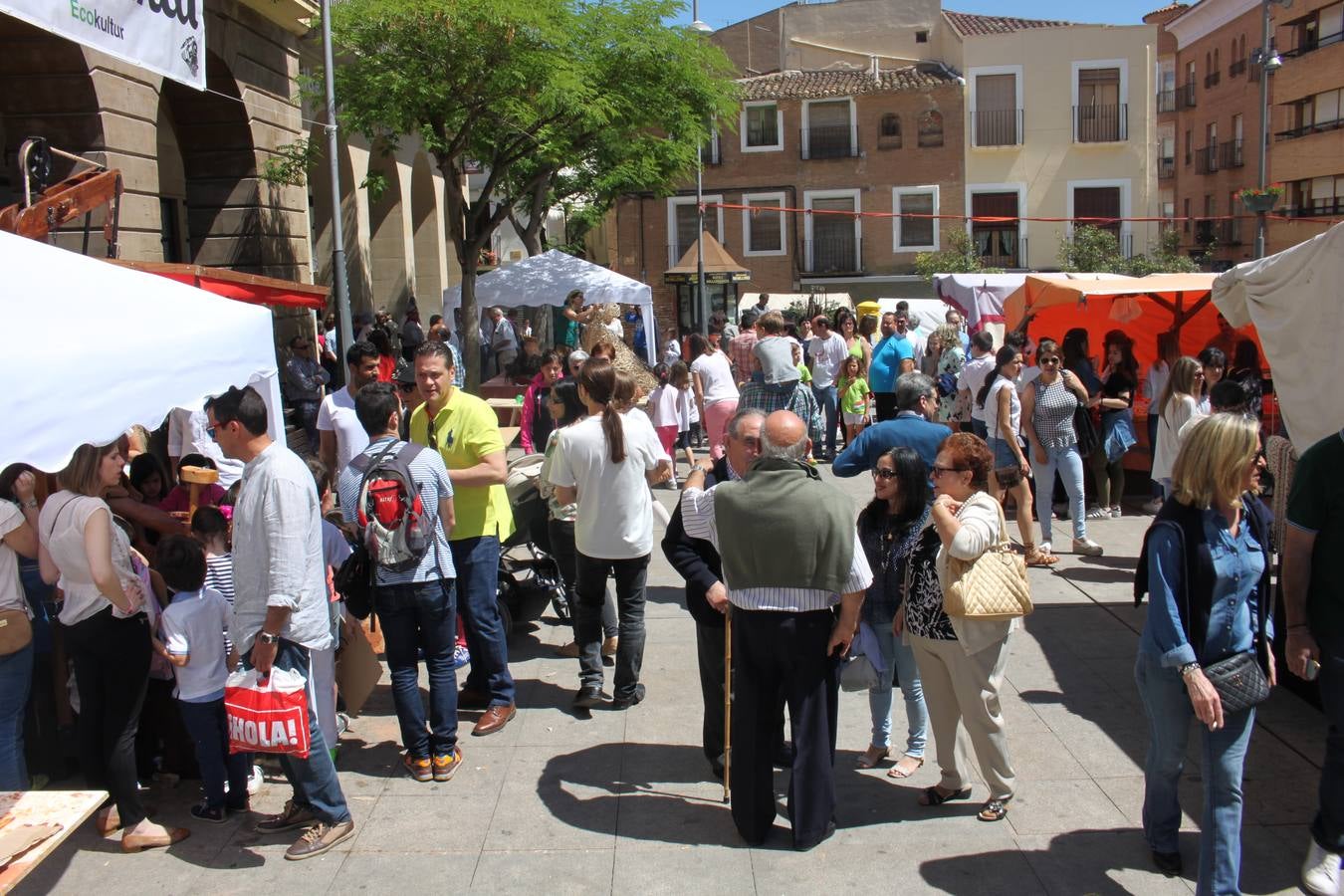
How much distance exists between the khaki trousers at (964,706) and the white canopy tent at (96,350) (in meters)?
3.11

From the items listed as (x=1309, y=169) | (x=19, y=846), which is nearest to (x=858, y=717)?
(x=19, y=846)

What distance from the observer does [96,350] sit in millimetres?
3982

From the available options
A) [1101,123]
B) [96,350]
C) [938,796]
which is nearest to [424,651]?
[96,350]

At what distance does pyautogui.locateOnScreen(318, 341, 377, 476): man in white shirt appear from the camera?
7.29 metres

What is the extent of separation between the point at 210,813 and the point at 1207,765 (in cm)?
393

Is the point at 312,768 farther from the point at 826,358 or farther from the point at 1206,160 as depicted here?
the point at 1206,160

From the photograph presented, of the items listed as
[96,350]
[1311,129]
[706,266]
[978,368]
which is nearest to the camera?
[96,350]

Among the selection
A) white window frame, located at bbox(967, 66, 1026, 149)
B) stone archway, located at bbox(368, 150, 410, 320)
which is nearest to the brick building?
white window frame, located at bbox(967, 66, 1026, 149)

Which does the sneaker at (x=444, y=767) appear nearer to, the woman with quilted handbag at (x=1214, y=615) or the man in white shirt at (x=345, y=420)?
the man in white shirt at (x=345, y=420)

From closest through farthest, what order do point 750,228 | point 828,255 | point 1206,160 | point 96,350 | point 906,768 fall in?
1. point 96,350
2. point 906,768
3. point 828,255
4. point 750,228
5. point 1206,160

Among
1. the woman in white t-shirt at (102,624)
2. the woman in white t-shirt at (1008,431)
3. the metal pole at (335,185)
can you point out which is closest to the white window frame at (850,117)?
the metal pole at (335,185)

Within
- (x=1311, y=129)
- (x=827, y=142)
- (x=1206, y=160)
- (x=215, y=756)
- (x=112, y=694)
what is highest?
(x=1206, y=160)

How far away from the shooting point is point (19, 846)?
3438mm

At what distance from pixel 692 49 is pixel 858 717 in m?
13.7
